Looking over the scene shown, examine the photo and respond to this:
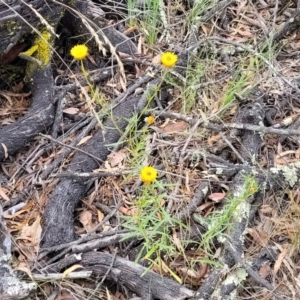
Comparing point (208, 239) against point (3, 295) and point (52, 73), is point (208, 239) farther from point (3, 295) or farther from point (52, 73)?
point (52, 73)

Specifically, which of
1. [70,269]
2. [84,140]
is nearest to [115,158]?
[84,140]

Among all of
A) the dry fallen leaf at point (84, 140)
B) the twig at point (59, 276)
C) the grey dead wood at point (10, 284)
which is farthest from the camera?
the dry fallen leaf at point (84, 140)

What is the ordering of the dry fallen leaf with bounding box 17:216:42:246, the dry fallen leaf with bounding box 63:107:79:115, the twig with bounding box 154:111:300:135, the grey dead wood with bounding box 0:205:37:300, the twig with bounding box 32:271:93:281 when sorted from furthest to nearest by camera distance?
the dry fallen leaf with bounding box 63:107:79:115 < the twig with bounding box 154:111:300:135 < the dry fallen leaf with bounding box 17:216:42:246 < the twig with bounding box 32:271:93:281 < the grey dead wood with bounding box 0:205:37:300

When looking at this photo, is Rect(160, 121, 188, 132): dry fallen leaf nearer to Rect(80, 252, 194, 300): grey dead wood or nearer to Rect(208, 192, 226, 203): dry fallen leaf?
Rect(208, 192, 226, 203): dry fallen leaf

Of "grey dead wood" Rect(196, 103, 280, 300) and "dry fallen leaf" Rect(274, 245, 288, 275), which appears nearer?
"grey dead wood" Rect(196, 103, 280, 300)

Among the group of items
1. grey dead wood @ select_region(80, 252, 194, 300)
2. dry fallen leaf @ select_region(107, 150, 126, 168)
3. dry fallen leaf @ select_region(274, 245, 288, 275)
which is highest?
dry fallen leaf @ select_region(107, 150, 126, 168)

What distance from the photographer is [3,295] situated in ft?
5.89

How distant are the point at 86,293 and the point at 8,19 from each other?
1.17m

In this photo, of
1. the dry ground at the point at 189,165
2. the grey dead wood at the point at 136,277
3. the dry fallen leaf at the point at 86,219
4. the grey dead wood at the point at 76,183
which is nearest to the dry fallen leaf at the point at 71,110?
the dry ground at the point at 189,165

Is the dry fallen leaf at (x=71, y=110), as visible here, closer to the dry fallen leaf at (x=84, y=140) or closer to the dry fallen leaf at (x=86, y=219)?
the dry fallen leaf at (x=84, y=140)

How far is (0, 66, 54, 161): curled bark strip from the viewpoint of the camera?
2.33 m

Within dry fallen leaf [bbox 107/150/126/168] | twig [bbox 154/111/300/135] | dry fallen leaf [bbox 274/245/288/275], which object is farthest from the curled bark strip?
dry fallen leaf [bbox 274/245/288/275]

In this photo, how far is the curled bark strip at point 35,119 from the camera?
2332 millimetres

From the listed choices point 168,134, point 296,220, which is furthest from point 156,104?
point 296,220
